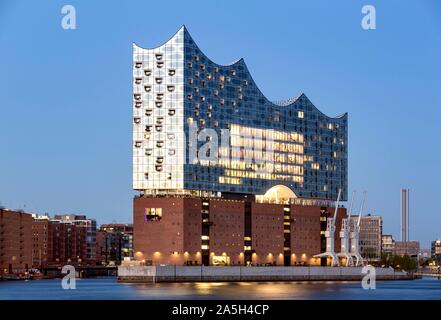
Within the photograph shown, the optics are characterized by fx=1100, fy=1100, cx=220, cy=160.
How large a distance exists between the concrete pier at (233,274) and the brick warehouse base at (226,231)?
203 centimetres

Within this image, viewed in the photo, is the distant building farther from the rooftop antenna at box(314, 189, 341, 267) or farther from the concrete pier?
the rooftop antenna at box(314, 189, 341, 267)

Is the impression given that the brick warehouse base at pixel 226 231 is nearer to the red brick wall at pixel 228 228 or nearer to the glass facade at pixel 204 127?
the red brick wall at pixel 228 228

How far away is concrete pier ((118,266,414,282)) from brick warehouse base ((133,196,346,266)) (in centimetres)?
203

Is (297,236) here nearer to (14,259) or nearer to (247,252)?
(247,252)

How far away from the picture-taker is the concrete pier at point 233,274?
140m

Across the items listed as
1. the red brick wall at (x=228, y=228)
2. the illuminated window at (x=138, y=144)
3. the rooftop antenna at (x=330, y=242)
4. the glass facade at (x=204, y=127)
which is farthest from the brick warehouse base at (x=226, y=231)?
the illuminated window at (x=138, y=144)

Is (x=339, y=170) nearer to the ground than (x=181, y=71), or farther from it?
nearer to the ground

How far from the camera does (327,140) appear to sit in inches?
6836

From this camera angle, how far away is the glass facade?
480 ft

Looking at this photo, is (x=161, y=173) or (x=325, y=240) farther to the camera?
(x=325, y=240)
